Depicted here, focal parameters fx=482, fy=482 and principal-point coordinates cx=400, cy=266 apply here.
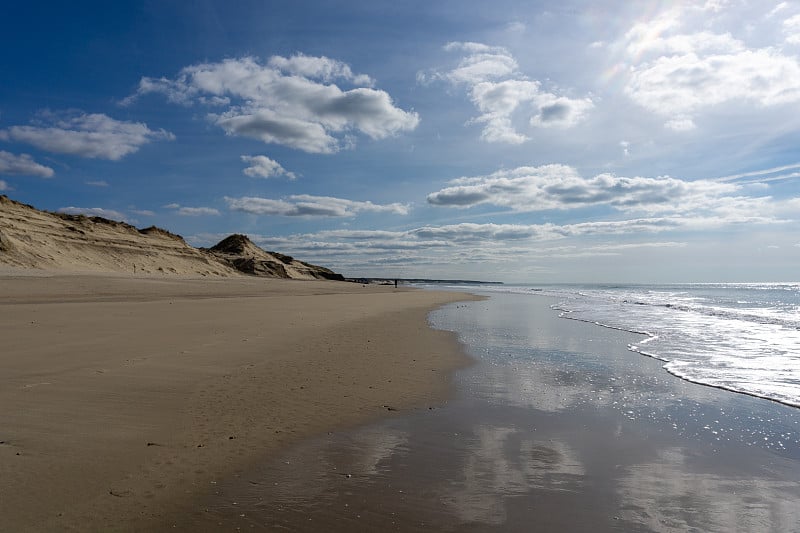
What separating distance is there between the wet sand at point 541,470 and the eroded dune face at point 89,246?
46.5 metres

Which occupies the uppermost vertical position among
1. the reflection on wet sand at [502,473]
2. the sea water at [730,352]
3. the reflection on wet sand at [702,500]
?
the sea water at [730,352]

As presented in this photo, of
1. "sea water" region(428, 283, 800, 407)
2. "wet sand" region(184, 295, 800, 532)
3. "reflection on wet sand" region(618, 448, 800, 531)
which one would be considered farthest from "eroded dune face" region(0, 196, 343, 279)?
"reflection on wet sand" region(618, 448, 800, 531)

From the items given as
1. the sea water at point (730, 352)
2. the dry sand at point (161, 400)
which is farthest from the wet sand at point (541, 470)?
the sea water at point (730, 352)

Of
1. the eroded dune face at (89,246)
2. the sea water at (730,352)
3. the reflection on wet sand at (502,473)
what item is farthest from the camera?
the eroded dune face at (89,246)

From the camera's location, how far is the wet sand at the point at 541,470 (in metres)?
4.05

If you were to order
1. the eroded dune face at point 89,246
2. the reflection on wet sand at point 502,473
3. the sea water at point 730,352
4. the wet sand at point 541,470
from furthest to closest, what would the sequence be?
the eroded dune face at point 89,246 → the sea water at point 730,352 → the reflection on wet sand at point 502,473 → the wet sand at point 541,470

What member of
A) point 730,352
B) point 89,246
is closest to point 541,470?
point 730,352

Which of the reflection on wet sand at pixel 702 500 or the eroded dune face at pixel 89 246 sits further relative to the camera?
the eroded dune face at pixel 89 246

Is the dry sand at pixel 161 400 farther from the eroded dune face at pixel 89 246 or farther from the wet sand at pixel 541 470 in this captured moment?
the eroded dune face at pixel 89 246

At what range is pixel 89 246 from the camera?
2242 inches

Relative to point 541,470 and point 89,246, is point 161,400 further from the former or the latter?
point 89,246

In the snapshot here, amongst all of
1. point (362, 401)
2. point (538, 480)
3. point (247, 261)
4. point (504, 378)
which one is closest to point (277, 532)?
point (538, 480)

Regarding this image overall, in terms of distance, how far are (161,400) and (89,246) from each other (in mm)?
59830

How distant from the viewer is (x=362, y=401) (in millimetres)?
7836
